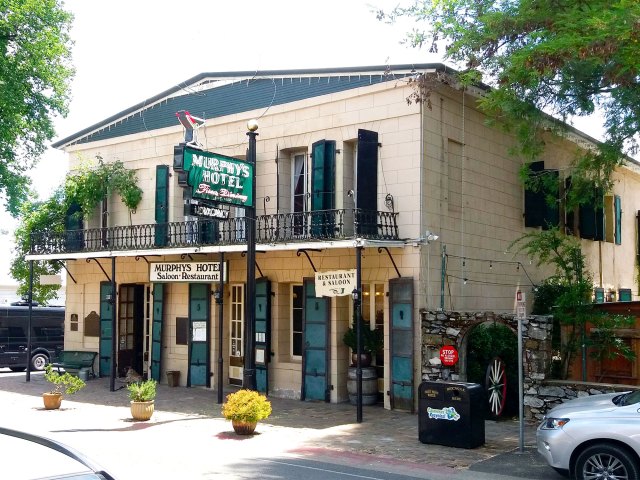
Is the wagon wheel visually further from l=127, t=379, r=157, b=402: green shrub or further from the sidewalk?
l=127, t=379, r=157, b=402: green shrub


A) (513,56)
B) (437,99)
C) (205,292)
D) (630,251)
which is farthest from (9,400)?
(630,251)

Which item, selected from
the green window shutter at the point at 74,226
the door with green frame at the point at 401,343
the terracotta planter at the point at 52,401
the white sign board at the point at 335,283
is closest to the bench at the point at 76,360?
the green window shutter at the point at 74,226

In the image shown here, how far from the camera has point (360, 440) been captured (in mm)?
12484

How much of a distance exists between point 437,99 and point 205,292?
25.6 ft

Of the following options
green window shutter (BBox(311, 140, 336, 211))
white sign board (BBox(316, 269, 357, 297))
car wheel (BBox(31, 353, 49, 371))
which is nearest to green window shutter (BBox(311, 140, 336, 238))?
green window shutter (BBox(311, 140, 336, 211))

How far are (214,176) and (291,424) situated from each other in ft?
16.0

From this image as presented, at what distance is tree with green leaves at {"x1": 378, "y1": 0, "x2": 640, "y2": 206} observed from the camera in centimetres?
1107

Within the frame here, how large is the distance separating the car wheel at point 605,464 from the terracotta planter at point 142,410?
831cm

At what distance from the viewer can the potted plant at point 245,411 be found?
1275cm

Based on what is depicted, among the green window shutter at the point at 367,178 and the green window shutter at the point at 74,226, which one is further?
the green window shutter at the point at 74,226

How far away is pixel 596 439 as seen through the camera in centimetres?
898

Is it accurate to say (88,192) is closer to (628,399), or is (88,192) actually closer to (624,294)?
(628,399)

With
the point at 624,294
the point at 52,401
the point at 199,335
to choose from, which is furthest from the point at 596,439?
the point at 624,294

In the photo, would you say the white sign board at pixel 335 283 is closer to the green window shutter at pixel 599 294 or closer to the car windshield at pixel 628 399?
the car windshield at pixel 628 399
